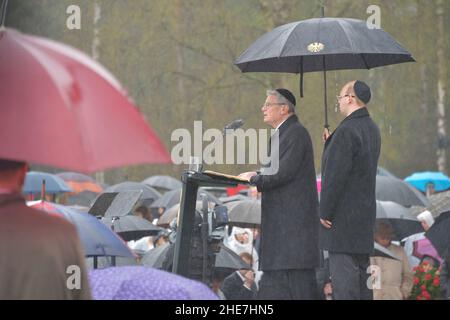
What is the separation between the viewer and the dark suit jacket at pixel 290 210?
7301mm

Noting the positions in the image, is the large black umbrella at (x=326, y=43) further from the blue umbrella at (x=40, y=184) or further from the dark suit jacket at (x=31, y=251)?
the blue umbrella at (x=40, y=184)

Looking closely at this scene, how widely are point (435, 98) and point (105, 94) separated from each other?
2295cm

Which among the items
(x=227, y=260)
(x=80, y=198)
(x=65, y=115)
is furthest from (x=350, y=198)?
(x=80, y=198)

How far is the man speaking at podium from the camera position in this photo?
23.9 ft

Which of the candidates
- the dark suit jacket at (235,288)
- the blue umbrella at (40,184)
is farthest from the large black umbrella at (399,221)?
the blue umbrella at (40,184)

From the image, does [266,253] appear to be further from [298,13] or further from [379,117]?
[379,117]

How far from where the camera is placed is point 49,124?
325 cm

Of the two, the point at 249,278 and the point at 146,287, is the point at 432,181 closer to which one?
the point at 249,278

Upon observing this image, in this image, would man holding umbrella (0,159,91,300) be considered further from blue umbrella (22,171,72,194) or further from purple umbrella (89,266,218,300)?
blue umbrella (22,171,72,194)

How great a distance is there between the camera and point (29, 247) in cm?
321

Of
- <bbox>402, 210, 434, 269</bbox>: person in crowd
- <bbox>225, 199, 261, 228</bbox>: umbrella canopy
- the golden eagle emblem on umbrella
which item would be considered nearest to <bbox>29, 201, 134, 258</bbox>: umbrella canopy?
the golden eagle emblem on umbrella

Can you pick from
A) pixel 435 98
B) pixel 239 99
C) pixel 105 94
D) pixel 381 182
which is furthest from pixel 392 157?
pixel 105 94

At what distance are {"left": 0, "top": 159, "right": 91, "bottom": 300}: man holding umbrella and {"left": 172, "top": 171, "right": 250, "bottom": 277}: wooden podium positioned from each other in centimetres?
349
